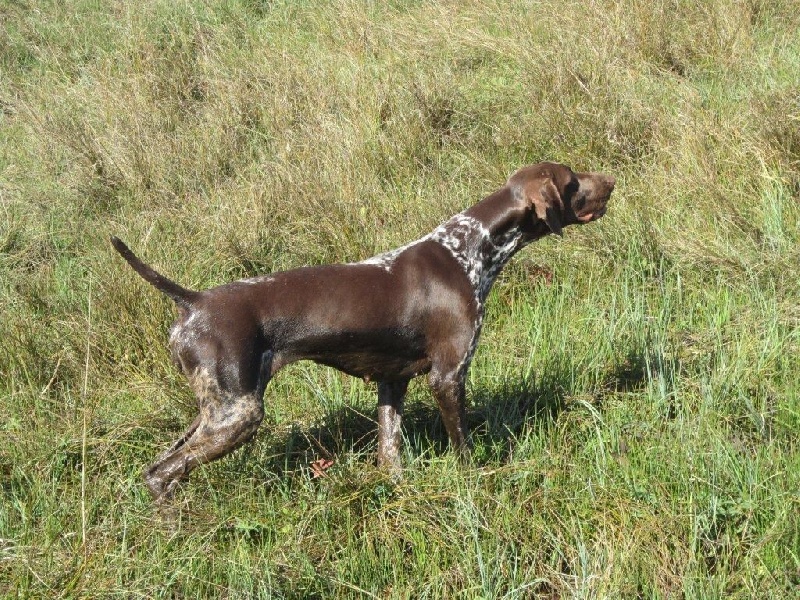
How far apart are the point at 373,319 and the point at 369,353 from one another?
0.17 m

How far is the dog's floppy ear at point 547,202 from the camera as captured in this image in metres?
4.71

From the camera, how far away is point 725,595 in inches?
141

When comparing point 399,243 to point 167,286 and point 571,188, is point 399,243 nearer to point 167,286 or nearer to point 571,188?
point 571,188

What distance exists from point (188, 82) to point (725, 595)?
688cm

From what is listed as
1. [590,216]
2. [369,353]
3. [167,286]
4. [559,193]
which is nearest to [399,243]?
[590,216]

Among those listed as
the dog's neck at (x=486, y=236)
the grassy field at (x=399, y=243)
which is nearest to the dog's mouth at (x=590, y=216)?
the dog's neck at (x=486, y=236)

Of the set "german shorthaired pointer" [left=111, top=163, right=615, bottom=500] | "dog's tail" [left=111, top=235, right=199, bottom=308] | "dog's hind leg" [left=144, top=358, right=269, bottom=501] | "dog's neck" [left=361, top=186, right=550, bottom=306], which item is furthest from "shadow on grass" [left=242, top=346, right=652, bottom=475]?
"dog's tail" [left=111, top=235, right=199, bottom=308]

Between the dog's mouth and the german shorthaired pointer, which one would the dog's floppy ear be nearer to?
the german shorthaired pointer

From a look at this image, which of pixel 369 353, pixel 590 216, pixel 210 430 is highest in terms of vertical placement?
pixel 590 216

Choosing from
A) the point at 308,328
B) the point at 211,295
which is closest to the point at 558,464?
the point at 308,328

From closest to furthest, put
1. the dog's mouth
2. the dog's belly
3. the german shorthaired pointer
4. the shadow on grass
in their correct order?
1. the german shorthaired pointer
2. the dog's belly
3. the shadow on grass
4. the dog's mouth

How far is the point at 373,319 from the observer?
14.5 feet

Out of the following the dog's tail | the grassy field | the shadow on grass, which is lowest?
the shadow on grass

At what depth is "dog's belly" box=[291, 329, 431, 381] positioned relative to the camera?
433cm
